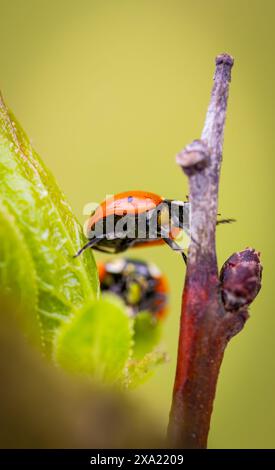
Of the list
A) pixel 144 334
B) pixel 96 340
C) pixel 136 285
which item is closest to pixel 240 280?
pixel 96 340

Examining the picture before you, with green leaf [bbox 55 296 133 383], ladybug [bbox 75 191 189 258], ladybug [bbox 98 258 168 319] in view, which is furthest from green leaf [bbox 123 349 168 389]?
ladybug [bbox 98 258 168 319]

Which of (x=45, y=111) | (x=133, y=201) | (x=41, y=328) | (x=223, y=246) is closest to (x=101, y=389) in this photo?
(x=41, y=328)

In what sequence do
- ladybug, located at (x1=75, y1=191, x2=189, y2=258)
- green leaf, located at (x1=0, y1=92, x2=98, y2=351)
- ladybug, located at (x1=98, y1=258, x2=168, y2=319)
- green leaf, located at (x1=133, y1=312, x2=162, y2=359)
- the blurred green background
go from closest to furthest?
green leaf, located at (x1=0, y1=92, x2=98, y2=351)
green leaf, located at (x1=133, y1=312, x2=162, y2=359)
ladybug, located at (x1=75, y1=191, x2=189, y2=258)
ladybug, located at (x1=98, y1=258, x2=168, y2=319)
the blurred green background

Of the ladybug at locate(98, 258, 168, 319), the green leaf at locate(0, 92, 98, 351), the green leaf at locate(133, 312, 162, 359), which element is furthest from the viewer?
the ladybug at locate(98, 258, 168, 319)

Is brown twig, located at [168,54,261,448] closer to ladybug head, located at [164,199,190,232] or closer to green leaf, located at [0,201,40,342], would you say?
green leaf, located at [0,201,40,342]

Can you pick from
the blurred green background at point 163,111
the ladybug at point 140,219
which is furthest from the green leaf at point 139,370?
the blurred green background at point 163,111
